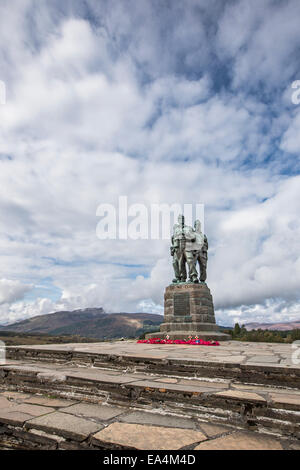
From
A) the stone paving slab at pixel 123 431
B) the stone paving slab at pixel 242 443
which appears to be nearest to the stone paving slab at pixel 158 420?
the stone paving slab at pixel 123 431

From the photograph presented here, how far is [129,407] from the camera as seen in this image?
11.3 ft

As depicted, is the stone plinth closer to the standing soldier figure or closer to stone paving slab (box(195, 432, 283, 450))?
the standing soldier figure

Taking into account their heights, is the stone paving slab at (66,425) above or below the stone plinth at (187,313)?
below

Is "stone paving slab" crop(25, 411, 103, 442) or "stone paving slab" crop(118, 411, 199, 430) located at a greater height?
"stone paving slab" crop(25, 411, 103, 442)

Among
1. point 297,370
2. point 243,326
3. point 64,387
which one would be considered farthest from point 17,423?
point 243,326

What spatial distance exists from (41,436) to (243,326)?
24.1 m

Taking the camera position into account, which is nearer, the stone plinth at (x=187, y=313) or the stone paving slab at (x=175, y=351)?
the stone paving slab at (x=175, y=351)

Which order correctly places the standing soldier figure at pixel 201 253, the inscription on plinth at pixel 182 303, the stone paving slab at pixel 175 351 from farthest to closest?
the standing soldier figure at pixel 201 253
the inscription on plinth at pixel 182 303
the stone paving slab at pixel 175 351

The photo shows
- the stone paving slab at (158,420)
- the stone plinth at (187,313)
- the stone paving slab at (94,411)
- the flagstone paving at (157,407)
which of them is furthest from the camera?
the stone plinth at (187,313)

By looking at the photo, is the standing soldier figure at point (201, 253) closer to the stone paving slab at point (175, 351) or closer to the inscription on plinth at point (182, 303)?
the inscription on plinth at point (182, 303)

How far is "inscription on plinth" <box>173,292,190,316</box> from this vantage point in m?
13.9

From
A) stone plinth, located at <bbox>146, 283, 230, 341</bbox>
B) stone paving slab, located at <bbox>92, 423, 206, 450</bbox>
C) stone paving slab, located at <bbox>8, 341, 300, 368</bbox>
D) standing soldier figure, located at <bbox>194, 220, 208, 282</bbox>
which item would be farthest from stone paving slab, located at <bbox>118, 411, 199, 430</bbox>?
standing soldier figure, located at <bbox>194, 220, 208, 282</bbox>

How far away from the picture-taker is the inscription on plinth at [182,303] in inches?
547
